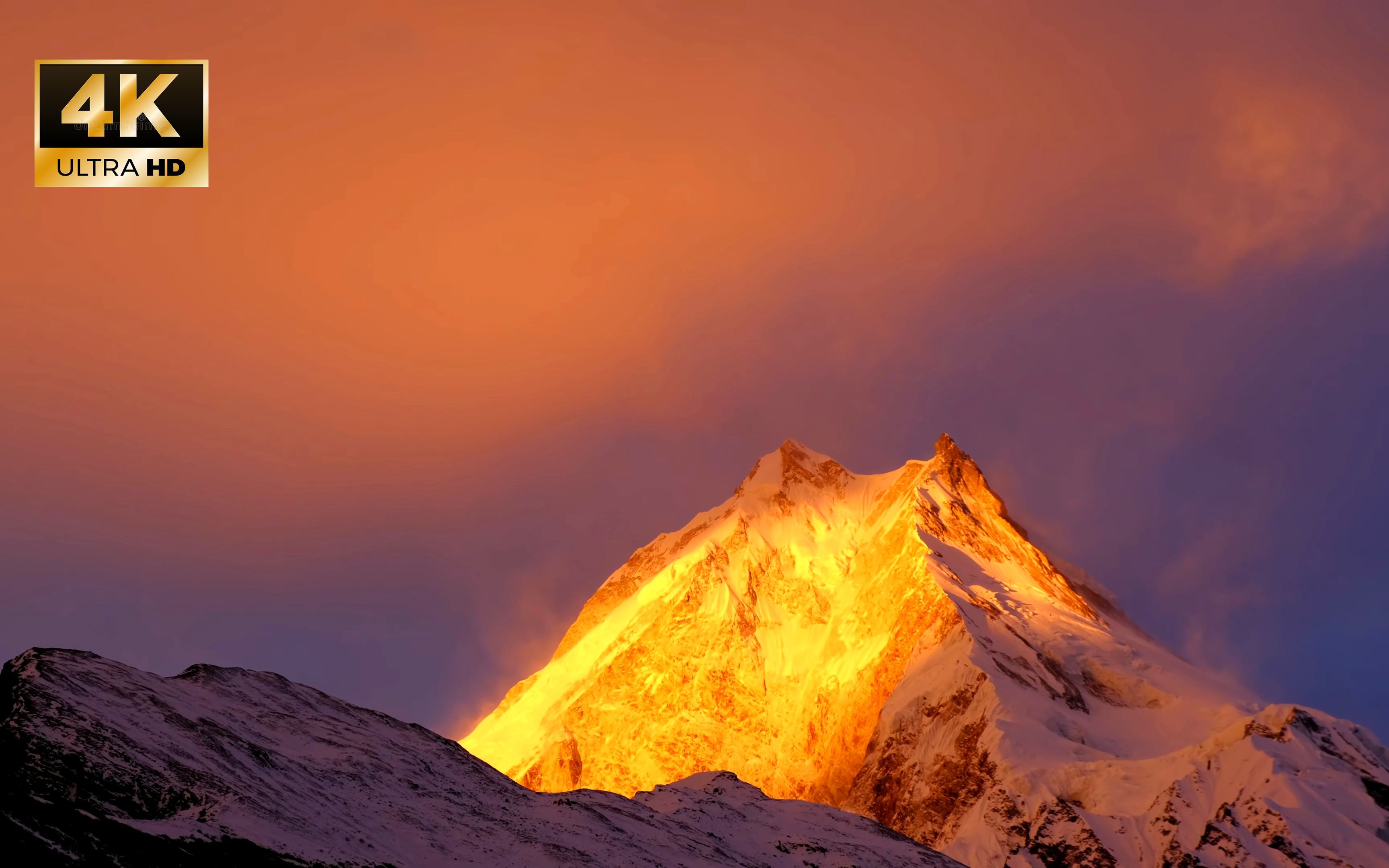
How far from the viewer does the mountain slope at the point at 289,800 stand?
315 feet

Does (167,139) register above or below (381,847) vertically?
above

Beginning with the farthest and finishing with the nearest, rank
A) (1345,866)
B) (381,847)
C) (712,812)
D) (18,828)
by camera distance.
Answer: (1345,866), (712,812), (381,847), (18,828)

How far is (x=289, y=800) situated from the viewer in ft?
385

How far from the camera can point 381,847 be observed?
383ft

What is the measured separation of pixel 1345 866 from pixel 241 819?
160 metres

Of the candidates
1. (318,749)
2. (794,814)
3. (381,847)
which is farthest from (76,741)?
(794,814)

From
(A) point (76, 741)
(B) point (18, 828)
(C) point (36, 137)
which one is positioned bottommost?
(B) point (18, 828)

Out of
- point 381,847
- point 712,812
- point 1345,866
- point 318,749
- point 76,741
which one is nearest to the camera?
point 76,741

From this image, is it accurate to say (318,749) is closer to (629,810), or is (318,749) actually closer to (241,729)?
(241,729)

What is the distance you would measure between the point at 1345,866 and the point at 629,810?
109 meters

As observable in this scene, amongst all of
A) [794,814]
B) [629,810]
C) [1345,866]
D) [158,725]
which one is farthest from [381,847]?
[1345,866]

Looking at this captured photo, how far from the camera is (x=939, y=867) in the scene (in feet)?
535

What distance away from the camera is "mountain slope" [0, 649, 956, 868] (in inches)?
3782

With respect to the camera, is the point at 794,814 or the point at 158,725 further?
the point at 794,814
